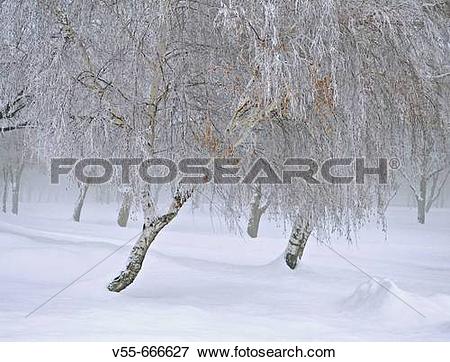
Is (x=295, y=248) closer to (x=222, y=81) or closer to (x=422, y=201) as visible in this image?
(x=222, y=81)

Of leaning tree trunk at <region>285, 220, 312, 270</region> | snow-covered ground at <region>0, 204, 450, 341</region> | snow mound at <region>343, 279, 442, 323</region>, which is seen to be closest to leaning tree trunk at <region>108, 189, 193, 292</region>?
snow-covered ground at <region>0, 204, 450, 341</region>

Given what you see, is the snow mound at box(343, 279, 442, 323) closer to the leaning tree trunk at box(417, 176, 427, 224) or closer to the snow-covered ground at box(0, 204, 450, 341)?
the snow-covered ground at box(0, 204, 450, 341)

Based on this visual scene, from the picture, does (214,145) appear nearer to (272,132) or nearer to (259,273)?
(272,132)

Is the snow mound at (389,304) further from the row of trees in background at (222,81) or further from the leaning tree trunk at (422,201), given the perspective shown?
the leaning tree trunk at (422,201)

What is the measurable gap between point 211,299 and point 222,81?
3226 mm

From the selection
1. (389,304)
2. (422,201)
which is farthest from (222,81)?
(422,201)

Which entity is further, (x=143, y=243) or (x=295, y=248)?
(x=295, y=248)

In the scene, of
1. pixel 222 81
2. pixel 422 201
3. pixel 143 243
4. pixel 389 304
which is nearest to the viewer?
pixel 389 304

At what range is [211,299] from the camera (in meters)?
8.33

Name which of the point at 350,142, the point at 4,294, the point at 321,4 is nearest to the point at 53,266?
the point at 4,294

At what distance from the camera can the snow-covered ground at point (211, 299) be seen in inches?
240

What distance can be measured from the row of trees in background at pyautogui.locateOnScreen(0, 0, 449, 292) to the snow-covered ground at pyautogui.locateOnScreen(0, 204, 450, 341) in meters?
1.14

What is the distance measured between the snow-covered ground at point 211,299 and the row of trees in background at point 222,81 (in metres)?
1.14

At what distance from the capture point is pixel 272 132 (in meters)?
7.99
